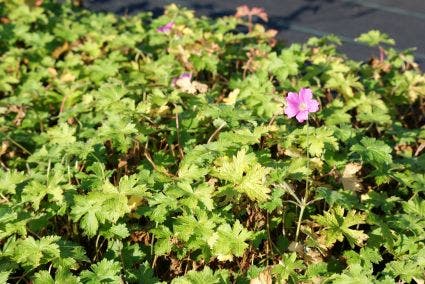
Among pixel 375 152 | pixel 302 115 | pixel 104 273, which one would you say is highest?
pixel 302 115

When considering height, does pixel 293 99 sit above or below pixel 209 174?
above

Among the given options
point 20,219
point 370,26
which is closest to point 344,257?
point 20,219

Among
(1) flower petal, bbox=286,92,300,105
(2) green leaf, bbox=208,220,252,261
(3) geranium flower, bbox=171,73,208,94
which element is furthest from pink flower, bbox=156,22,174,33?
(2) green leaf, bbox=208,220,252,261

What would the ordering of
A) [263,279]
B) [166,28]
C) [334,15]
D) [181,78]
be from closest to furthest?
[263,279] → [181,78] → [166,28] → [334,15]

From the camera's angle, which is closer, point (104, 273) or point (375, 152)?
point (104, 273)

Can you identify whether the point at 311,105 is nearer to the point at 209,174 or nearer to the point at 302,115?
the point at 302,115

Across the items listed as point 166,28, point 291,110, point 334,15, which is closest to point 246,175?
point 291,110
